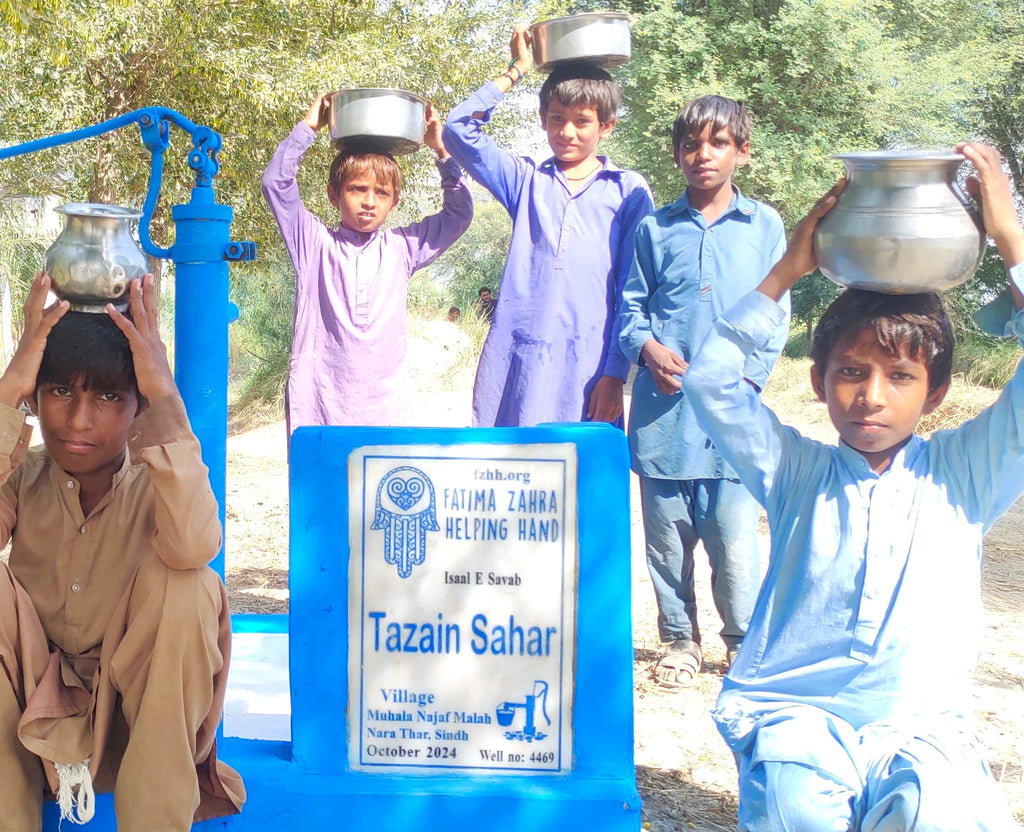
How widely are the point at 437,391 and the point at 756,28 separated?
748 cm

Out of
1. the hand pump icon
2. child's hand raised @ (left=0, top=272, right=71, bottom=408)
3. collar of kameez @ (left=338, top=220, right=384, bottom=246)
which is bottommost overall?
the hand pump icon

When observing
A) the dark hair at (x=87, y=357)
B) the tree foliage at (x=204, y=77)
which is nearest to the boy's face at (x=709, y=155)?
the dark hair at (x=87, y=357)

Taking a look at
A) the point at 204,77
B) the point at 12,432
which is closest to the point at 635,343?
the point at 12,432

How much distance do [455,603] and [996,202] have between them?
4.49ft

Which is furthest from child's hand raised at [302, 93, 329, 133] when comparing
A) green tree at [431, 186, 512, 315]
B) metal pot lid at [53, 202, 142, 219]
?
green tree at [431, 186, 512, 315]

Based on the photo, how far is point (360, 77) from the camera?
9633 mm

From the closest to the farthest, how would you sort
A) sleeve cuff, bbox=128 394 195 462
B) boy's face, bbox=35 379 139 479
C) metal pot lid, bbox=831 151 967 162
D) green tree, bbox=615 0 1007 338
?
1. metal pot lid, bbox=831 151 967 162
2. sleeve cuff, bbox=128 394 195 462
3. boy's face, bbox=35 379 139 479
4. green tree, bbox=615 0 1007 338

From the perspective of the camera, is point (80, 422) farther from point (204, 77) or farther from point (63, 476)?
point (204, 77)

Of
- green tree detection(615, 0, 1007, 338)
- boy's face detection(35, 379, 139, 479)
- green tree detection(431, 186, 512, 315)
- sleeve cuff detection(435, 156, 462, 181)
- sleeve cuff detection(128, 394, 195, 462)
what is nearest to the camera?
sleeve cuff detection(128, 394, 195, 462)

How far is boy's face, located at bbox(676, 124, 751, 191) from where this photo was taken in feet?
11.5

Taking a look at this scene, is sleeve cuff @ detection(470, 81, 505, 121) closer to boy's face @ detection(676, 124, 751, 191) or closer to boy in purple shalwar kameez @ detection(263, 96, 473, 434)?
boy in purple shalwar kameez @ detection(263, 96, 473, 434)

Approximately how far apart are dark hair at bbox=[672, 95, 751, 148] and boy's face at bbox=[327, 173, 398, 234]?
3.33ft

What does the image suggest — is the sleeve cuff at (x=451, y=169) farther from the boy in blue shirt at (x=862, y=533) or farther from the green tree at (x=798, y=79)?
the green tree at (x=798, y=79)

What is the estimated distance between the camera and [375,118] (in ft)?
11.7
